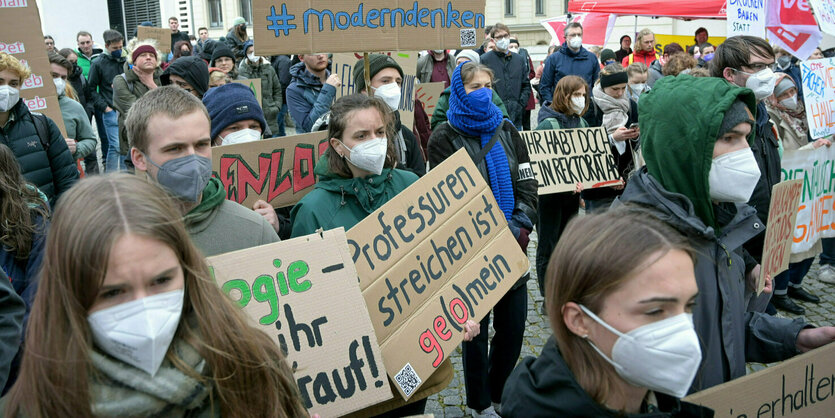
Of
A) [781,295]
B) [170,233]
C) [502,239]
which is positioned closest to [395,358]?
[502,239]

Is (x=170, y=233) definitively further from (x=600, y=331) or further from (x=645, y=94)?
(x=645, y=94)

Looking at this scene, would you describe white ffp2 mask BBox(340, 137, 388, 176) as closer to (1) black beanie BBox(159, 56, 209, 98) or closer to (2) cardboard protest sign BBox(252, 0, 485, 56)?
(2) cardboard protest sign BBox(252, 0, 485, 56)

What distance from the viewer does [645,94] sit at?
2.82 meters

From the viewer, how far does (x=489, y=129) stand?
13.1 ft

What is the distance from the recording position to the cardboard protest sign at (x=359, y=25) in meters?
4.32

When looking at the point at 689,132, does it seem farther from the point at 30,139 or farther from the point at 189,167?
the point at 30,139

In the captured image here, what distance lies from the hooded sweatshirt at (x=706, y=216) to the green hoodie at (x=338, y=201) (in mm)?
1122

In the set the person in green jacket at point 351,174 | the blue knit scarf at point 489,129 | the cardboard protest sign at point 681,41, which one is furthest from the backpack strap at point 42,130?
the cardboard protest sign at point 681,41

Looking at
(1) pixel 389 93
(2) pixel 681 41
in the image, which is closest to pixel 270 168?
(1) pixel 389 93

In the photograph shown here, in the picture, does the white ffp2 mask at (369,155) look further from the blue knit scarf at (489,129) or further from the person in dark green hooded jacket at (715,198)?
the person in dark green hooded jacket at (715,198)

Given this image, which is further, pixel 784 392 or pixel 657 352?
pixel 784 392

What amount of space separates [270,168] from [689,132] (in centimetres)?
220

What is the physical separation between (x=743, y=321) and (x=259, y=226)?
1.81m

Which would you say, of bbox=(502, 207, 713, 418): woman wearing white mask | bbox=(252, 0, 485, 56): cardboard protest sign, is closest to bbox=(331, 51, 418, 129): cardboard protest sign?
bbox=(252, 0, 485, 56): cardboard protest sign
